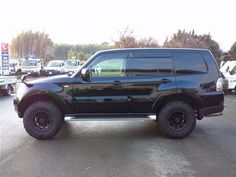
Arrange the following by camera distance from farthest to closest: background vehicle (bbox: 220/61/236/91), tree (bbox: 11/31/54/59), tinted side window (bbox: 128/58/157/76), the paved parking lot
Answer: tree (bbox: 11/31/54/59), background vehicle (bbox: 220/61/236/91), tinted side window (bbox: 128/58/157/76), the paved parking lot

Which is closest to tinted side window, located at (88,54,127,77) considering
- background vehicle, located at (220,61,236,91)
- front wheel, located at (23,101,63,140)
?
front wheel, located at (23,101,63,140)

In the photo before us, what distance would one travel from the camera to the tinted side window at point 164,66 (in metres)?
7.88

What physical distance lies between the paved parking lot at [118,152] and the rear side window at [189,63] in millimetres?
1437

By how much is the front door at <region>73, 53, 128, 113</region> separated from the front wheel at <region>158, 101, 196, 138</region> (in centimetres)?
83

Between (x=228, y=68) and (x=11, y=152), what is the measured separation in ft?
44.7

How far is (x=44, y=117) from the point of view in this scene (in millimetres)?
7891

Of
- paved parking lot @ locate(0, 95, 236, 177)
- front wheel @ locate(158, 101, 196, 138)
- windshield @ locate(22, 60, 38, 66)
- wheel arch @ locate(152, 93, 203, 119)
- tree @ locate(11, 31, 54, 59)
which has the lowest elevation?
paved parking lot @ locate(0, 95, 236, 177)

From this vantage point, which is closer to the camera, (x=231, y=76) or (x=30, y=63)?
(x=231, y=76)

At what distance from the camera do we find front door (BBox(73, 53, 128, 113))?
7.79 metres

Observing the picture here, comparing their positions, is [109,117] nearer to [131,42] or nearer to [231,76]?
[231,76]

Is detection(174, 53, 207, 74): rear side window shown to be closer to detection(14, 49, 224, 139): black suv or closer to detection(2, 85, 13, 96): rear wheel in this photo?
detection(14, 49, 224, 139): black suv

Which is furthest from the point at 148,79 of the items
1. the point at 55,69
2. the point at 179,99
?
the point at 55,69

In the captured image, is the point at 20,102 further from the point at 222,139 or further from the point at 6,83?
the point at 6,83

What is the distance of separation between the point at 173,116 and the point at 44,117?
276 cm
